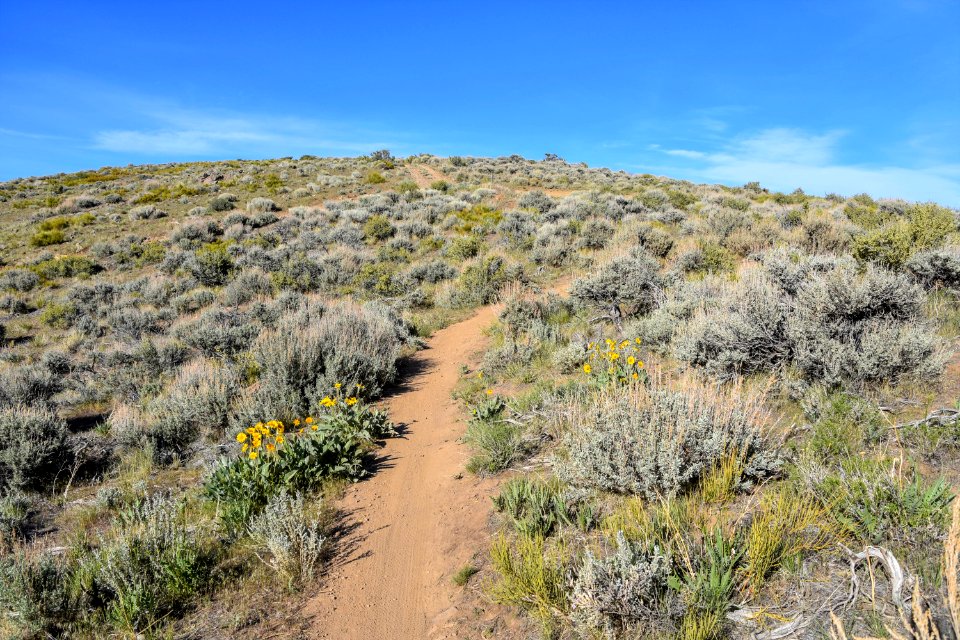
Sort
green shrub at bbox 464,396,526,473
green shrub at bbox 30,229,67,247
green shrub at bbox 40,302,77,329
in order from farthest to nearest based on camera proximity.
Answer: green shrub at bbox 30,229,67,247
green shrub at bbox 40,302,77,329
green shrub at bbox 464,396,526,473

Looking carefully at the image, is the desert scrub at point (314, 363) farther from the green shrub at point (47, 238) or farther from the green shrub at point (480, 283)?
the green shrub at point (47, 238)

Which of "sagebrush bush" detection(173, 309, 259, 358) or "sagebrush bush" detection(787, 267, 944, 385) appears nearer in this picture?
"sagebrush bush" detection(787, 267, 944, 385)

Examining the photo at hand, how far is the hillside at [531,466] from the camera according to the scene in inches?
106

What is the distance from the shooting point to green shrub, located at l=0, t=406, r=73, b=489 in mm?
5730

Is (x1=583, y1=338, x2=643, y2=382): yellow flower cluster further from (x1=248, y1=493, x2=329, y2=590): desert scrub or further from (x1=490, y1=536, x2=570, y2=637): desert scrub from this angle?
(x1=248, y1=493, x2=329, y2=590): desert scrub

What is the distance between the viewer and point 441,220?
22328mm

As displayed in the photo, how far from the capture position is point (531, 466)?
485 centimetres

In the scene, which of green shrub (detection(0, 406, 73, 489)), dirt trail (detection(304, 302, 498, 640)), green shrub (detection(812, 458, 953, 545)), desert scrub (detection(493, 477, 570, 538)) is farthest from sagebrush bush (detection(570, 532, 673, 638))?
green shrub (detection(0, 406, 73, 489))

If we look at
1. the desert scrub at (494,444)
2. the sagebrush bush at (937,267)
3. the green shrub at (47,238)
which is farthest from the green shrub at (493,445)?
the green shrub at (47,238)

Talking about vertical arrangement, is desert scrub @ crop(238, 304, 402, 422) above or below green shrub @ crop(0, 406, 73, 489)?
above

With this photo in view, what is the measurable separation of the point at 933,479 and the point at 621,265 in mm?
6599

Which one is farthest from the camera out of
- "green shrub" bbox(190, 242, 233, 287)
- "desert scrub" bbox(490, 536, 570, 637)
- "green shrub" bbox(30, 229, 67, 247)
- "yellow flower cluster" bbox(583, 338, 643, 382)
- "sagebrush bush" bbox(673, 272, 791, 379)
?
"green shrub" bbox(30, 229, 67, 247)

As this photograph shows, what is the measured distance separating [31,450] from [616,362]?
7.54 metres

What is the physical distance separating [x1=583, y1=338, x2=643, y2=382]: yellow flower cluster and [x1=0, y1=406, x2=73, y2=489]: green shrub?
22.8 ft
